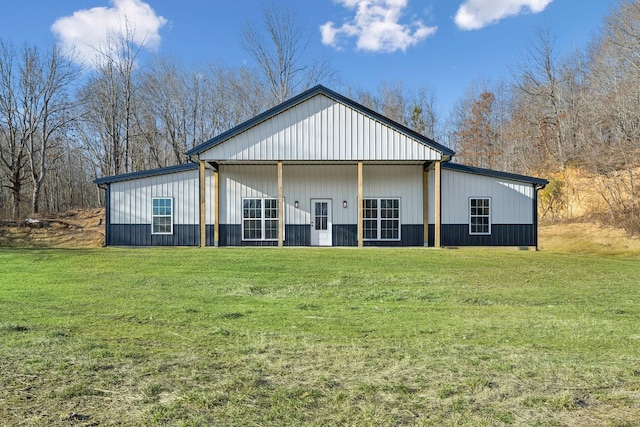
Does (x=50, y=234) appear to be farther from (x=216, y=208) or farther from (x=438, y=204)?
(x=438, y=204)

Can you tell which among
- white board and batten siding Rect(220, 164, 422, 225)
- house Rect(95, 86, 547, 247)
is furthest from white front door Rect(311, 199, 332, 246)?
white board and batten siding Rect(220, 164, 422, 225)

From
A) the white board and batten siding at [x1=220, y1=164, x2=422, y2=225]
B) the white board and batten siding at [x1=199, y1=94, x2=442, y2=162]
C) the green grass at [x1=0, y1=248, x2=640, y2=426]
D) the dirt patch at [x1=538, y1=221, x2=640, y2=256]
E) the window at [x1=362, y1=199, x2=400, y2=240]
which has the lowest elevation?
the green grass at [x1=0, y1=248, x2=640, y2=426]

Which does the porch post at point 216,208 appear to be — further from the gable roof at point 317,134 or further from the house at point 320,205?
the gable roof at point 317,134

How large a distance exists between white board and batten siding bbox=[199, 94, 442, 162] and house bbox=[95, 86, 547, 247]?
0.61 m

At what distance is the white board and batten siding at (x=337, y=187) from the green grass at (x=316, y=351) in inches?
386

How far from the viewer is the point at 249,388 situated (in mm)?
3836

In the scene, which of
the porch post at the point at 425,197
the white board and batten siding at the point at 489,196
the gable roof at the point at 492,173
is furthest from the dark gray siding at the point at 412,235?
the gable roof at the point at 492,173

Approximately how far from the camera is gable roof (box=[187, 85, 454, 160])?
18.6 m

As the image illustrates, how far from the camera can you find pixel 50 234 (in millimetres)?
26547

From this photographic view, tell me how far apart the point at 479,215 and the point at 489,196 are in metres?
0.91

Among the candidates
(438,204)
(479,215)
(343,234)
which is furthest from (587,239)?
(343,234)

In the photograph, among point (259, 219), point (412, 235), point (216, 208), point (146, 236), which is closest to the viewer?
point (216, 208)

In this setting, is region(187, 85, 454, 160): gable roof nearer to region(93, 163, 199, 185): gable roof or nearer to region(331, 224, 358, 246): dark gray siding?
region(93, 163, 199, 185): gable roof

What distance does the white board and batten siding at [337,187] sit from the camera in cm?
2092
